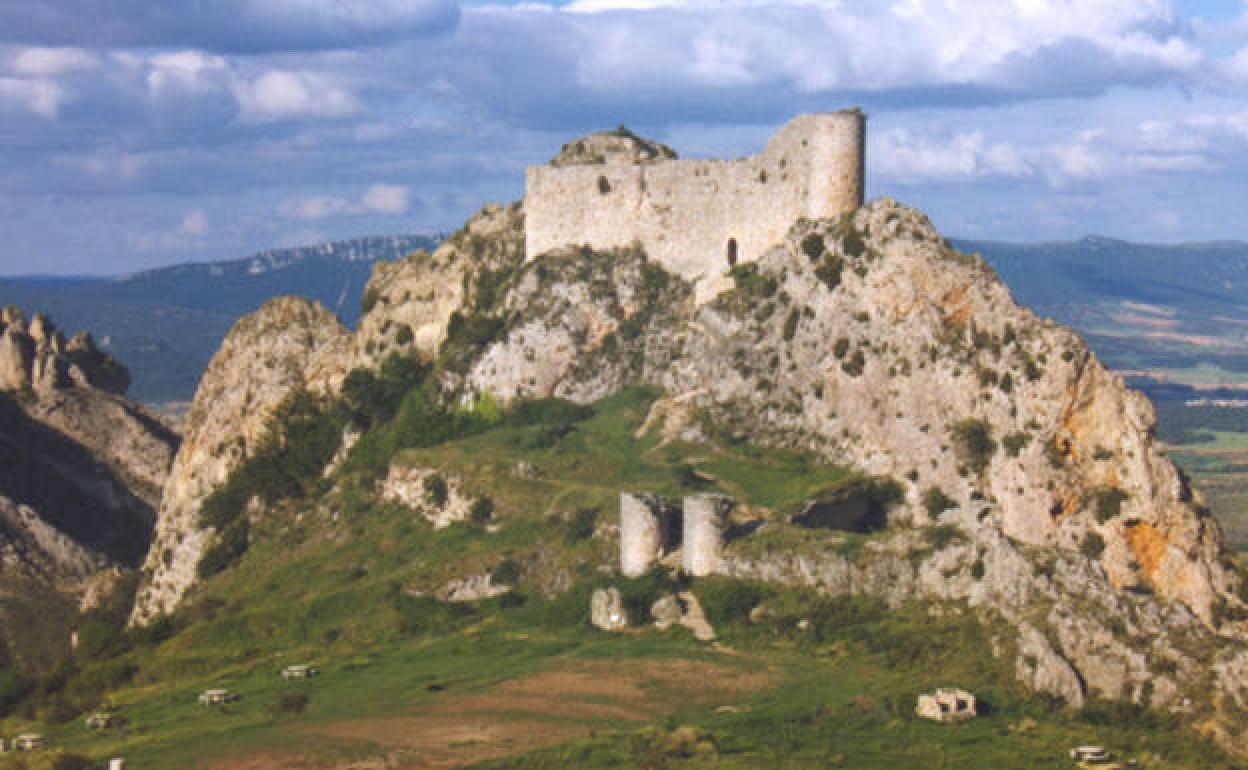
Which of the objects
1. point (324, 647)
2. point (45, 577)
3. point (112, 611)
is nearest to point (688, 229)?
point (324, 647)

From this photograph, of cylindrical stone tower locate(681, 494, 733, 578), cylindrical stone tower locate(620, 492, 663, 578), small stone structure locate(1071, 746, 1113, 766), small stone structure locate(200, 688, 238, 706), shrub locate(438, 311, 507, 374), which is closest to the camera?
small stone structure locate(1071, 746, 1113, 766)

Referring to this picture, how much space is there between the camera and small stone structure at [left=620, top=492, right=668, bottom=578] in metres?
68.9

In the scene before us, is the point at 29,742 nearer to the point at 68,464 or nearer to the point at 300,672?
the point at 300,672

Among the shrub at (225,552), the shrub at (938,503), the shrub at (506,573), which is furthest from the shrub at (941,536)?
the shrub at (225,552)

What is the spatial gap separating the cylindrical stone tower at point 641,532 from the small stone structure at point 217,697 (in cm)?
1533

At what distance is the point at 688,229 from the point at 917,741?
40254 mm

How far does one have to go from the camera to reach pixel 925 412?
76375 millimetres

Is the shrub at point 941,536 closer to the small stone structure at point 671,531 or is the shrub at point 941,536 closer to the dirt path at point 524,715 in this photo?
the small stone structure at point 671,531

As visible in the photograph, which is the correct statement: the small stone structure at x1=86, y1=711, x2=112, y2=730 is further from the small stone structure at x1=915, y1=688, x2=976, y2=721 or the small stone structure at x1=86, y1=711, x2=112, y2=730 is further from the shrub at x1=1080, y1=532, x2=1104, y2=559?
the shrub at x1=1080, y1=532, x2=1104, y2=559

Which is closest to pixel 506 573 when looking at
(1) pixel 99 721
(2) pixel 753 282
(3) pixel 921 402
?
(1) pixel 99 721

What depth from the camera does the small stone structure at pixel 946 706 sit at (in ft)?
178

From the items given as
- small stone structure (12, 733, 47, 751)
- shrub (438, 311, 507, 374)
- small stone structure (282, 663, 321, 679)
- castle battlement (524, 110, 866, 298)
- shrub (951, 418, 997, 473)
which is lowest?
small stone structure (12, 733, 47, 751)

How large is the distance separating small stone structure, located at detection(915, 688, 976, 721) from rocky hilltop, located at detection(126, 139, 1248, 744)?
314cm

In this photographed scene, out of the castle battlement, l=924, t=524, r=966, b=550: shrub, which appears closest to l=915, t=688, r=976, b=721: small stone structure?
l=924, t=524, r=966, b=550: shrub
